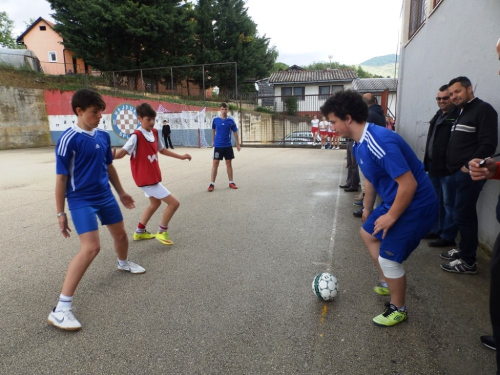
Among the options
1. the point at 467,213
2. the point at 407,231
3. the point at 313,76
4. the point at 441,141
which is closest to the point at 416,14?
the point at 441,141

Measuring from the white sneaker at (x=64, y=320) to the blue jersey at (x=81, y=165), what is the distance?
2.69ft

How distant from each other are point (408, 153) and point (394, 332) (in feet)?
4.25

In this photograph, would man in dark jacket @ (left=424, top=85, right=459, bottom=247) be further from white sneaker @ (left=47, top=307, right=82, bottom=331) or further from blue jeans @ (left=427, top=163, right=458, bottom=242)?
white sneaker @ (left=47, top=307, right=82, bottom=331)

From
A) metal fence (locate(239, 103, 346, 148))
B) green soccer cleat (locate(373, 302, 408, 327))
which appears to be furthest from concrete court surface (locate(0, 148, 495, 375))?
metal fence (locate(239, 103, 346, 148))

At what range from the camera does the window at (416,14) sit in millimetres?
7098

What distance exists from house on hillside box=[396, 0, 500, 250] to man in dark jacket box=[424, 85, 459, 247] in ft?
1.23

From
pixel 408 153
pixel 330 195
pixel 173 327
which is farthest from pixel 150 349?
pixel 330 195

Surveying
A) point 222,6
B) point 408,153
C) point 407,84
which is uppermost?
point 222,6

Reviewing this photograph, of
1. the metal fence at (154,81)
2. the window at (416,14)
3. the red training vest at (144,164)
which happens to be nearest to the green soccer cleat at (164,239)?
the red training vest at (144,164)

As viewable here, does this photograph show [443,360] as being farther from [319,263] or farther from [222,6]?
[222,6]

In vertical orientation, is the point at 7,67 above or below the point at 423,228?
above

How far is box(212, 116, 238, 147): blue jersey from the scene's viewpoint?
7328 mm

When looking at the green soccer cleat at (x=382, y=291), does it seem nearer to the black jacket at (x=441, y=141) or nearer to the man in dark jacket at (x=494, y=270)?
the man in dark jacket at (x=494, y=270)

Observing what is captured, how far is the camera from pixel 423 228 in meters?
2.20
